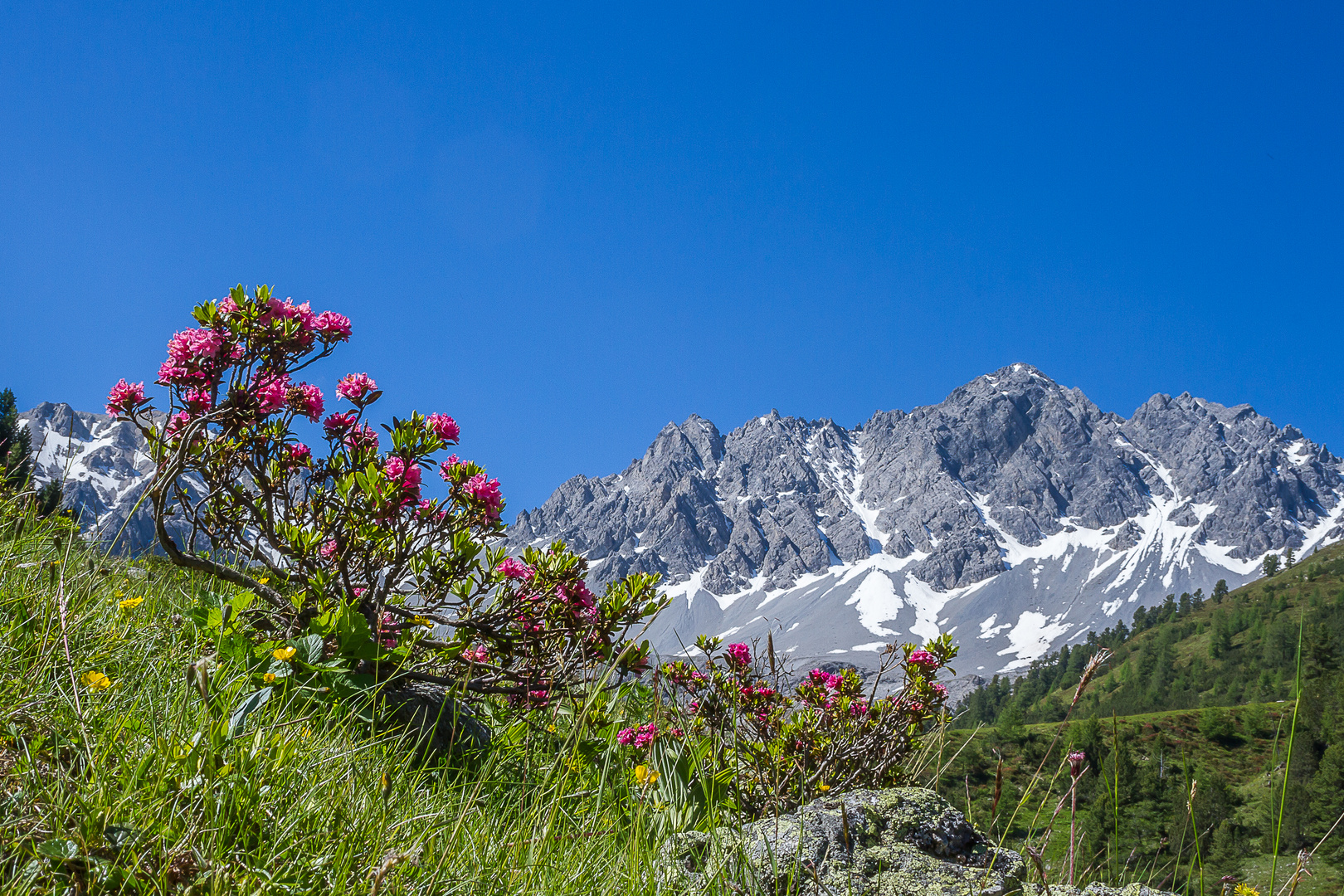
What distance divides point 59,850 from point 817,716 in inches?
206

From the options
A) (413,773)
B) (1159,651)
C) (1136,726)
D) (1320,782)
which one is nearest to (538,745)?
(413,773)

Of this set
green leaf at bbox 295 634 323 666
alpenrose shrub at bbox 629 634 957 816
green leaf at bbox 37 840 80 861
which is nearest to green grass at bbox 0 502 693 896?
green leaf at bbox 37 840 80 861

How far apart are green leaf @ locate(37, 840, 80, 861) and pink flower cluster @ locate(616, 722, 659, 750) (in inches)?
115

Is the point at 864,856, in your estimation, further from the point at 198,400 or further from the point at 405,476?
the point at 198,400

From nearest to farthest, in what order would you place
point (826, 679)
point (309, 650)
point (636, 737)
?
1. point (309, 650)
2. point (636, 737)
3. point (826, 679)

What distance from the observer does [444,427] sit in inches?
198

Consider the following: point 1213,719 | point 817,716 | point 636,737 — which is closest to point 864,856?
point 636,737

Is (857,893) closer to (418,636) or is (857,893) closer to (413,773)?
(413,773)

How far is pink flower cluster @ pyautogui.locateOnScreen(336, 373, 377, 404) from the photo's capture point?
5.32 meters

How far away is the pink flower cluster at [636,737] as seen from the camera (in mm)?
4191

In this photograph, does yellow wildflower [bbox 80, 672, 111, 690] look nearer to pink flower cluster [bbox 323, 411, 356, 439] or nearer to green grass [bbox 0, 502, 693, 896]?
green grass [bbox 0, 502, 693, 896]

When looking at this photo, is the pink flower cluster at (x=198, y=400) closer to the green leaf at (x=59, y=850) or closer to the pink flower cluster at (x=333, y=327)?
the pink flower cluster at (x=333, y=327)

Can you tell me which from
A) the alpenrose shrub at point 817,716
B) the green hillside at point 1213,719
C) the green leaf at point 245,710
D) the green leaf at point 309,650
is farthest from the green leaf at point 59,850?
the alpenrose shrub at point 817,716

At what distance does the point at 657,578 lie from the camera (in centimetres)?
511
